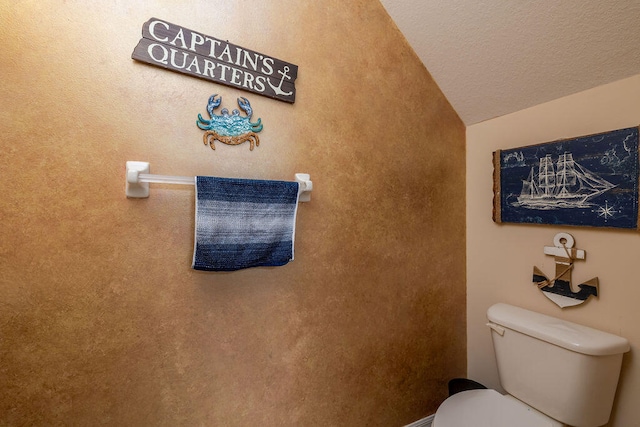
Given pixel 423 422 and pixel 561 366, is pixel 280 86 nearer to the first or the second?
pixel 561 366

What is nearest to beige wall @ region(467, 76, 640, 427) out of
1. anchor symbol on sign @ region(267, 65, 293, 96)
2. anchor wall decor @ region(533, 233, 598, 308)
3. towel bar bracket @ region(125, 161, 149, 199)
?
anchor wall decor @ region(533, 233, 598, 308)

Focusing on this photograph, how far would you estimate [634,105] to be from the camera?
1036 mm

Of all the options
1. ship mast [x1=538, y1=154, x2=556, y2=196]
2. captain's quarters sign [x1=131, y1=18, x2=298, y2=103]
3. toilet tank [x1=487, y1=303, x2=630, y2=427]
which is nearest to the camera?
captain's quarters sign [x1=131, y1=18, x2=298, y2=103]

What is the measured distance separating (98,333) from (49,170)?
50 cm

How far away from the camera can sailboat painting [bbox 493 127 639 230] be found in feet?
3.41

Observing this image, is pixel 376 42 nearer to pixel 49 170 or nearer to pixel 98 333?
pixel 49 170

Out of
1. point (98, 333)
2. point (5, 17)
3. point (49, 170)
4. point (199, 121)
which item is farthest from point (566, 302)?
point (5, 17)

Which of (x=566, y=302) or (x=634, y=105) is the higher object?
(x=634, y=105)

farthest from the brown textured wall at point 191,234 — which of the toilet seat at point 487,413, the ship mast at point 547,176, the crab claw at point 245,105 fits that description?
the ship mast at point 547,176

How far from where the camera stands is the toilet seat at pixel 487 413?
3.60ft

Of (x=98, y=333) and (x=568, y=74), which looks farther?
(x=568, y=74)

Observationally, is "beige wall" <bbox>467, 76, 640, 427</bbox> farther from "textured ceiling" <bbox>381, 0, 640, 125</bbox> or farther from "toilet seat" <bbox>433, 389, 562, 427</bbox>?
"toilet seat" <bbox>433, 389, 562, 427</bbox>

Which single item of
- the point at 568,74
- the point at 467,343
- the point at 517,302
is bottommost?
the point at 467,343

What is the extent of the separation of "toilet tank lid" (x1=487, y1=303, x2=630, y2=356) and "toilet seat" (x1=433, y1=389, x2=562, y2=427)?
0.30m
